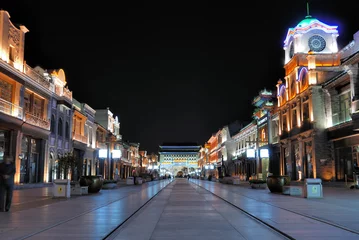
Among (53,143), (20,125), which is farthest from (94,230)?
(53,143)

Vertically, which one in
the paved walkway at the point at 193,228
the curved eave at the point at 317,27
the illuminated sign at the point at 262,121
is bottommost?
the paved walkway at the point at 193,228

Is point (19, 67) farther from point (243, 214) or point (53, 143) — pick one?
point (243, 214)

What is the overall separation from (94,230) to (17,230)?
1.89 meters

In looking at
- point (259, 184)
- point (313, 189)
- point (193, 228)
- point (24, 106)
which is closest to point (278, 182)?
point (313, 189)

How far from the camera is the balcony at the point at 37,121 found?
3472 centimetres

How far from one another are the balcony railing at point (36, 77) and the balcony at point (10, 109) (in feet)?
13.1

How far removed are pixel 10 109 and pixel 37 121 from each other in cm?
577

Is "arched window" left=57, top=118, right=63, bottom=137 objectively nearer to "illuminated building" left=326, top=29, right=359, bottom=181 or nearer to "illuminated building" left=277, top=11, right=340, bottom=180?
"illuminated building" left=277, top=11, right=340, bottom=180

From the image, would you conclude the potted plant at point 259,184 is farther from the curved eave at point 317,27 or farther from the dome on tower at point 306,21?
the dome on tower at point 306,21

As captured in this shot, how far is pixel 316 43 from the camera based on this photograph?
45.9 metres

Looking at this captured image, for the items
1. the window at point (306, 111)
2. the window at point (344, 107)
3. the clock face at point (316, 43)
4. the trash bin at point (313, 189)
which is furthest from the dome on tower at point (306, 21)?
the trash bin at point (313, 189)

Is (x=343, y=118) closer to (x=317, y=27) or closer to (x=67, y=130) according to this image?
(x=317, y=27)

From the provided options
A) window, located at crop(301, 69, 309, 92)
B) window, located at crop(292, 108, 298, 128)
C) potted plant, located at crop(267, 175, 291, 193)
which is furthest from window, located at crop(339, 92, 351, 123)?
potted plant, located at crop(267, 175, 291, 193)

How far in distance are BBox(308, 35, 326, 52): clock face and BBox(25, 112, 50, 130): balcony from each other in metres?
30.7
